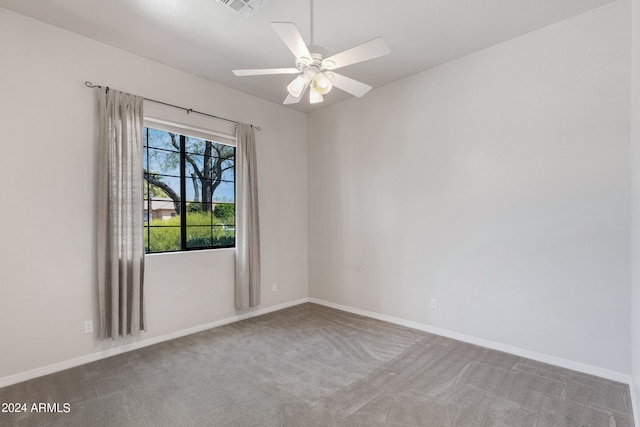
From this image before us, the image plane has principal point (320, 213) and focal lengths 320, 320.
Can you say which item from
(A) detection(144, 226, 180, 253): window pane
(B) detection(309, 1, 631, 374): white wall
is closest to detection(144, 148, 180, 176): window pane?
(A) detection(144, 226, 180, 253): window pane

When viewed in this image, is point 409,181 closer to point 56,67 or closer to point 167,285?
point 167,285

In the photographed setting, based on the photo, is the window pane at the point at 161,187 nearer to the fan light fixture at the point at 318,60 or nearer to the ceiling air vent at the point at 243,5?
the fan light fixture at the point at 318,60

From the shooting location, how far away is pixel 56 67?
→ 282 centimetres

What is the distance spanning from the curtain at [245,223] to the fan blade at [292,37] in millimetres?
2209

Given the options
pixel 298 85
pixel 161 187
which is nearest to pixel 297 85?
pixel 298 85

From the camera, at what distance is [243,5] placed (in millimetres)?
2361

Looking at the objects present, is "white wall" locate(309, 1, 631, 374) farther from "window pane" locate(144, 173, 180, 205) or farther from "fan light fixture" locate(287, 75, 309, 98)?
"window pane" locate(144, 173, 180, 205)

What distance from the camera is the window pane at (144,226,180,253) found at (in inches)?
137

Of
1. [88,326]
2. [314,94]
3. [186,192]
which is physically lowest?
[88,326]

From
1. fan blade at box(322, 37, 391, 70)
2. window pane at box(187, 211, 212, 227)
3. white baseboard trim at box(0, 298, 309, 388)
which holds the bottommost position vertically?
white baseboard trim at box(0, 298, 309, 388)

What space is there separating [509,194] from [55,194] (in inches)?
163

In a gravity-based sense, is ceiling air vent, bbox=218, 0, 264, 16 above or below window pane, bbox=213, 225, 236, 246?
above

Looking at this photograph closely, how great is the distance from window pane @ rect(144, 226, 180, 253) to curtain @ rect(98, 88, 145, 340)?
0.30 m

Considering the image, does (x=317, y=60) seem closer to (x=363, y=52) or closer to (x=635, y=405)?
(x=363, y=52)
